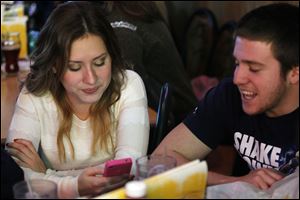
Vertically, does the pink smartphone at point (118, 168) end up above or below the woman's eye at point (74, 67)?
below

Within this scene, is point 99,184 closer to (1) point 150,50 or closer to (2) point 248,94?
(2) point 248,94

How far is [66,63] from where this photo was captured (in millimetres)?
1722

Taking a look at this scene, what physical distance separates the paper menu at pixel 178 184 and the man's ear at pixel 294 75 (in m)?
0.53

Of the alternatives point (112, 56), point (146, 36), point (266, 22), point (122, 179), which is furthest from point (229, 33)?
point (122, 179)

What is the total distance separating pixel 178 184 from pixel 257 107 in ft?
1.94

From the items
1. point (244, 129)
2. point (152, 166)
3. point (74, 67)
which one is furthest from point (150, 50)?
point (152, 166)

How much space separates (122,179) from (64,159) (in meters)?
0.70

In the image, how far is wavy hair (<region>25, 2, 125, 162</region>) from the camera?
174cm

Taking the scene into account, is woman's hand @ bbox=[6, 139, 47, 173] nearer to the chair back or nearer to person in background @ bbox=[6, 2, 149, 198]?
person in background @ bbox=[6, 2, 149, 198]

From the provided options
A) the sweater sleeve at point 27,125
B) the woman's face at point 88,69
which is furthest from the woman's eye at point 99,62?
the sweater sleeve at point 27,125

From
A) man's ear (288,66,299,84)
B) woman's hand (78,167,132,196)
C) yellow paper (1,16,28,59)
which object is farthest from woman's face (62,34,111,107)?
yellow paper (1,16,28,59)

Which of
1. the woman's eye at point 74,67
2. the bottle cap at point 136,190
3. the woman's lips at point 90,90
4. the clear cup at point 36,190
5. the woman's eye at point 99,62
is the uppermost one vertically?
the woman's eye at point 99,62

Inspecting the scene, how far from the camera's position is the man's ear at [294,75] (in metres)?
1.47

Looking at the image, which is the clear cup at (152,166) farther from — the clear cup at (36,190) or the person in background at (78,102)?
the person in background at (78,102)
